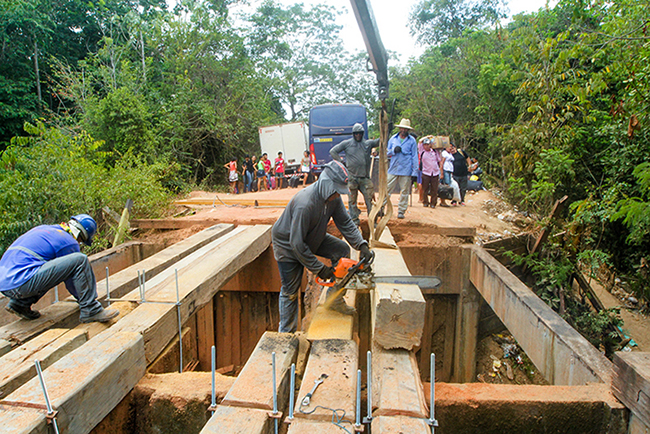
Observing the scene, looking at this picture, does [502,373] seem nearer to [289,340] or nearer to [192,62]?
[289,340]

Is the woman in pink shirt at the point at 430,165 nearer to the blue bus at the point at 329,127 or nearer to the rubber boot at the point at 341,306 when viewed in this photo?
the rubber boot at the point at 341,306

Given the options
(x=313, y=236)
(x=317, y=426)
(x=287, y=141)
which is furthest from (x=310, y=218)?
(x=287, y=141)

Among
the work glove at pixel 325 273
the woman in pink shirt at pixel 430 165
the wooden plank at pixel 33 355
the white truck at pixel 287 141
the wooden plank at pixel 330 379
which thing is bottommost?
the wooden plank at pixel 330 379

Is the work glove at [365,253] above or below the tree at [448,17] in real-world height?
below

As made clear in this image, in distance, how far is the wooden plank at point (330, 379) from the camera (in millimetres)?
2170

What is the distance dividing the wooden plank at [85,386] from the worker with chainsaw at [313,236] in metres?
1.33

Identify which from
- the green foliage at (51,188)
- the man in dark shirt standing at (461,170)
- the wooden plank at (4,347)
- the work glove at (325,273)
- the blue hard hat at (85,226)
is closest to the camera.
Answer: the wooden plank at (4,347)

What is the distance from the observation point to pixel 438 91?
715 inches

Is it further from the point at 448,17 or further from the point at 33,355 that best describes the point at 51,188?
the point at 448,17

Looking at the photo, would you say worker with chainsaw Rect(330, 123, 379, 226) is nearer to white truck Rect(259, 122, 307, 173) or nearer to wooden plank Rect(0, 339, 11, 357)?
wooden plank Rect(0, 339, 11, 357)

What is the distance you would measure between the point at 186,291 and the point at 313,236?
1.23 metres

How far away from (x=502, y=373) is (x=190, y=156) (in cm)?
1394

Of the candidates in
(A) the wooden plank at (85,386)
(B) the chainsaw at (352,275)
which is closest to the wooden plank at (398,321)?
(B) the chainsaw at (352,275)

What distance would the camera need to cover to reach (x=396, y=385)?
Result: 8.00 ft
